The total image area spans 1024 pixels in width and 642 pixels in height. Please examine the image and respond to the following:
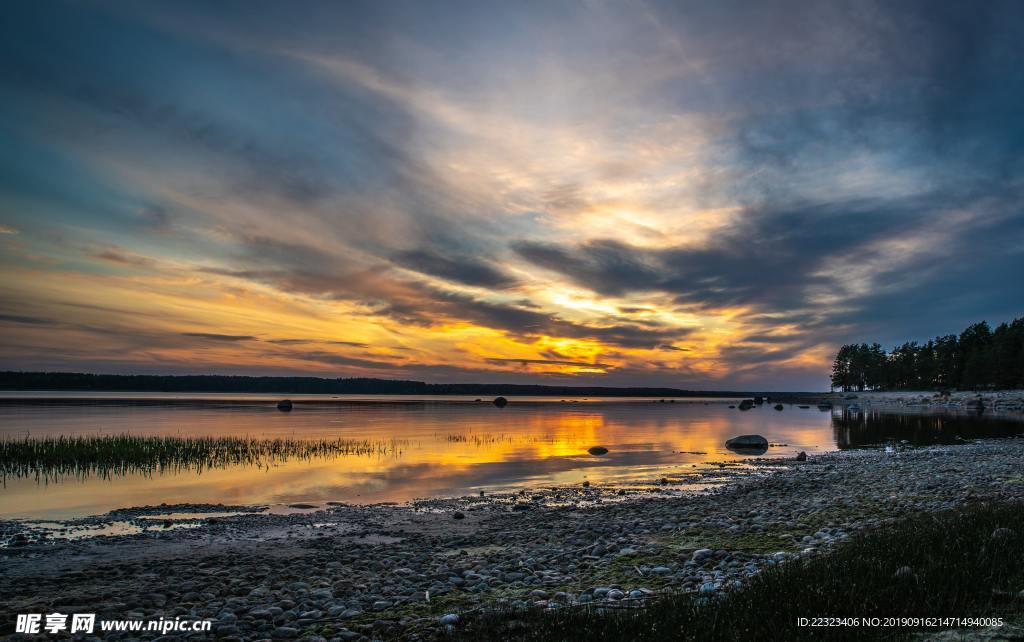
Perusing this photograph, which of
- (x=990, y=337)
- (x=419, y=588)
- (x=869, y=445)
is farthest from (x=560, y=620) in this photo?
(x=990, y=337)

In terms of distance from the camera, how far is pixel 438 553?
16.2 m

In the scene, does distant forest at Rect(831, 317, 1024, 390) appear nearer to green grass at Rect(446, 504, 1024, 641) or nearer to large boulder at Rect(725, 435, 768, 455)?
large boulder at Rect(725, 435, 768, 455)

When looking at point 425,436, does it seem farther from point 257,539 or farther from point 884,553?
point 884,553

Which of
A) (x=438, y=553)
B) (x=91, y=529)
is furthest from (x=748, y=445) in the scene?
(x=91, y=529)

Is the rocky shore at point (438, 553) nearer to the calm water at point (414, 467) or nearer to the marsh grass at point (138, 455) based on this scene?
the calm water at point (414, 467)

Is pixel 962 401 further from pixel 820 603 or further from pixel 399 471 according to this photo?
pixel 820 603

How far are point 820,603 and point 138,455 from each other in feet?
142

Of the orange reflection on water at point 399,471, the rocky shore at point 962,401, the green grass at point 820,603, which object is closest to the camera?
the green grass at point 820,603

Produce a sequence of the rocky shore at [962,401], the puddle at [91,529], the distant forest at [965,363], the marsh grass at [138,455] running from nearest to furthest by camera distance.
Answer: the puddle at [91,529]
the marsh grass at [138,455]
the rocky shore at [962,401]
the distant forest at [965,363]

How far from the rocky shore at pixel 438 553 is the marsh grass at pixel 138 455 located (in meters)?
14.9

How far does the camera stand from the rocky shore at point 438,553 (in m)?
11.0

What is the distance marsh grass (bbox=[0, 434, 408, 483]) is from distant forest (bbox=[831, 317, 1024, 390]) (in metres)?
148

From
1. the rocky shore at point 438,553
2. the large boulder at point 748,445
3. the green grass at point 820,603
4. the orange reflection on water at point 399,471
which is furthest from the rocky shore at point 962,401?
the green grass at point 820,603

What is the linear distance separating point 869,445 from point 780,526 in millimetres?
43469
